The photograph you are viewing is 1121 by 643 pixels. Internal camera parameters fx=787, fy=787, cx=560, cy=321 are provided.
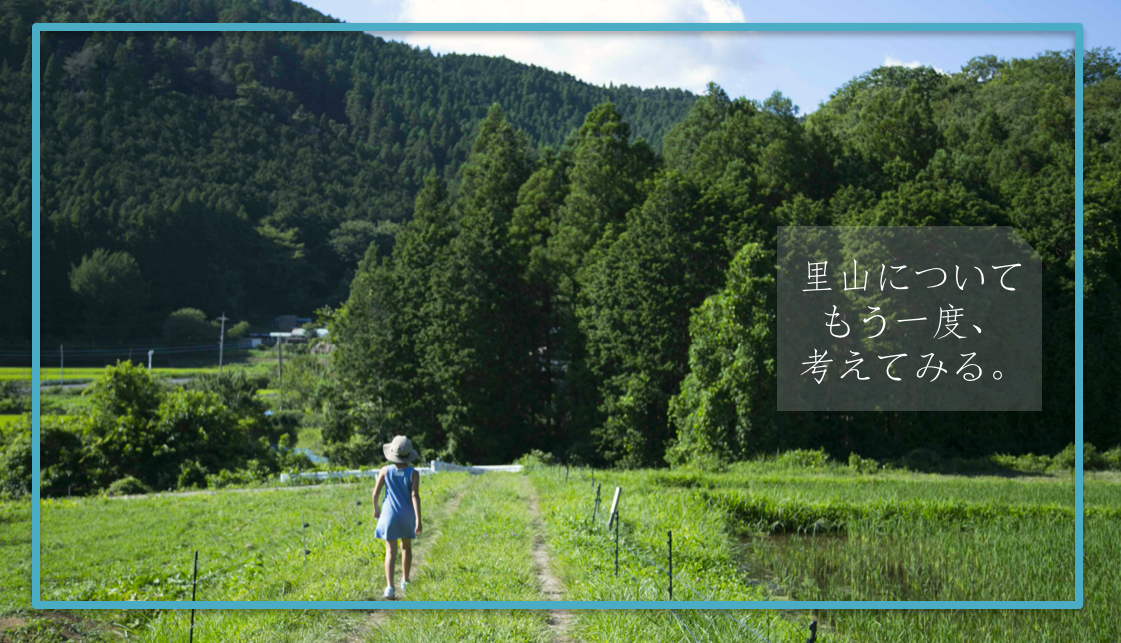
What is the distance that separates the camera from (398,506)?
612 cm

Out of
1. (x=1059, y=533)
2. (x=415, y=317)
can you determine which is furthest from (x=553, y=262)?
(x=1059, y=533)

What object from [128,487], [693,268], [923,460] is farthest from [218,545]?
[693,268]

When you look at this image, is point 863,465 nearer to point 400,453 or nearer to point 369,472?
point 369,472

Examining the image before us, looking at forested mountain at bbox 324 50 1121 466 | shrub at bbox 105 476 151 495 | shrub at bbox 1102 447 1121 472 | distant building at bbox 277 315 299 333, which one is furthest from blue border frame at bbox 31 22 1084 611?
shrub at bbox 1102 447 1121 472

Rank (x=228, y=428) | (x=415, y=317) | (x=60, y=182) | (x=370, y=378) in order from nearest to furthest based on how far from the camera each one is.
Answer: (x=60, y=182) < (x=228, y=428) < (x=370, y=378) < (x=415, y=317)

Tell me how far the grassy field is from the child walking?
0.34m

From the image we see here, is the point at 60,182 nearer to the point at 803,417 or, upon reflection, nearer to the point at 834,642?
the point at 834,642

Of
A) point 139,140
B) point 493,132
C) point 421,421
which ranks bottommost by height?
point 421,421

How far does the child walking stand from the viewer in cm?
605

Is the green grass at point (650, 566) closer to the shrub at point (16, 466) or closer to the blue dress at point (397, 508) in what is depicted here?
the blue dress at point (397, 508)

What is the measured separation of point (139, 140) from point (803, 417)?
18034mm

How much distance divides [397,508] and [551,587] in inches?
62.9

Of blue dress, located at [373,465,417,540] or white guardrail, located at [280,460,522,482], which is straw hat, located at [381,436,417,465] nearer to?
blue dress, located at [373,465,417,540]

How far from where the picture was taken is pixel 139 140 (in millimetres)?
9016
